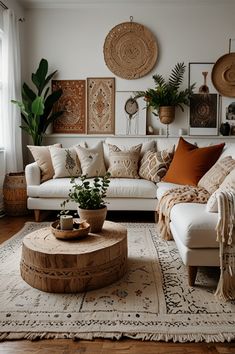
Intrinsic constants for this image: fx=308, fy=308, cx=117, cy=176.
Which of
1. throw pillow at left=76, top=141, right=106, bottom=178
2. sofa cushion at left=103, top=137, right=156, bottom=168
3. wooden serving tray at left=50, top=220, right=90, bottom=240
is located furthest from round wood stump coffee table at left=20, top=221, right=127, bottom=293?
sofa cushion at left=103, top=137, right=156, bottom=168

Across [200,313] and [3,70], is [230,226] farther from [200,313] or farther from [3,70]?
[3,70]

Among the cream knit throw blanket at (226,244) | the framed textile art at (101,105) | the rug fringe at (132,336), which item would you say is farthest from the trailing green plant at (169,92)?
the rug fringe at (132,336)

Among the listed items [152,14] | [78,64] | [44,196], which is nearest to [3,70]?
[78,64]

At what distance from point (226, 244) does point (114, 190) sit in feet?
5.72

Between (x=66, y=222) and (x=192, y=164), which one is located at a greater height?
(x=192, y=164)

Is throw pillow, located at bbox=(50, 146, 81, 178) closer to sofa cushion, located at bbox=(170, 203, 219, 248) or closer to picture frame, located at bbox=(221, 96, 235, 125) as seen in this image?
sofa cushion, located at bbox=(170, 203, 219, 248)

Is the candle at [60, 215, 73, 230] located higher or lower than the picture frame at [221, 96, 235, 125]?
lower

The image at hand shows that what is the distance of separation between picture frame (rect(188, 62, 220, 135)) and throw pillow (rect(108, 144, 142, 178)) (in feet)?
3.78

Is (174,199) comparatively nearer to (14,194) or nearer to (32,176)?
(32,176)

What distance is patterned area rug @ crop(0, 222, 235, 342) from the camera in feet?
4.96

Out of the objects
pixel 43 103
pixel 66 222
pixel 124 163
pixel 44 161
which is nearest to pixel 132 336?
pixel 66 222

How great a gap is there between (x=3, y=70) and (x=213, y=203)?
329 cm

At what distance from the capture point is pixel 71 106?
450 cm

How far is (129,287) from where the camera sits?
1951 millimetres
